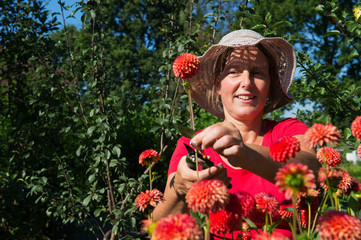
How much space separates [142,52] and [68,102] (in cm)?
1999

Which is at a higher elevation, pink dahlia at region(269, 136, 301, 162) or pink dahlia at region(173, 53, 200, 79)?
pink dahlia at region(173, 53, 200, 79)

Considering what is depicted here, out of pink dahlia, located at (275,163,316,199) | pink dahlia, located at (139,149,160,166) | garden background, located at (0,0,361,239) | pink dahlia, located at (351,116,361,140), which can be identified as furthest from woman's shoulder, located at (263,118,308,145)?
pink dahlia, located at (275,163,316,199)

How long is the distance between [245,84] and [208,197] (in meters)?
1.04

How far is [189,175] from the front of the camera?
2.96ft

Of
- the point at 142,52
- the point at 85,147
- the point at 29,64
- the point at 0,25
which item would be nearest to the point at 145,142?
the point at 85,147

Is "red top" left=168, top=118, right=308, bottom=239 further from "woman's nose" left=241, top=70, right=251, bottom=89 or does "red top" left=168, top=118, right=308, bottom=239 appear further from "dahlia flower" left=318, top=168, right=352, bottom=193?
"dahlia flower" left=318, top=168, right=352, bottom=193

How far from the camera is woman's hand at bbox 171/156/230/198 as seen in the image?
785mm

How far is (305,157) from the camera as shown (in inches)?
41.7

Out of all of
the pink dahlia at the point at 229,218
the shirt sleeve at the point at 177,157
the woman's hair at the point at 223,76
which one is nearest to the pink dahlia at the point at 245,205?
the pink dahlia at the point at 229,218

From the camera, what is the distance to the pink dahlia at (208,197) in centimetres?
55

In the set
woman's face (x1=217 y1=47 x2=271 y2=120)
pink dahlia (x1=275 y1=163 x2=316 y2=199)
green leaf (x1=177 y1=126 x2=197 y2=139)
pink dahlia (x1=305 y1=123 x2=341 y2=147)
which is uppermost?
woman's face (x1=217 y1=47 x2=271 y2=120)

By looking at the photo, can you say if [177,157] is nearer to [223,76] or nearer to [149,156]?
[223,76]

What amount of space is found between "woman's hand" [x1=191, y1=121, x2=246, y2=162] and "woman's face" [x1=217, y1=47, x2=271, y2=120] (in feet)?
2.66

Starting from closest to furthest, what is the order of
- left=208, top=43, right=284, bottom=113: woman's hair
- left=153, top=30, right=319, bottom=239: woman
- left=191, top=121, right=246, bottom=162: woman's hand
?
left=191, top=121, right=246, bottom=162: woman's hand → left=153, top=30, right=319, bottom=239: woman → left=208, top=43, right=284, bottom=113: woman's hair
